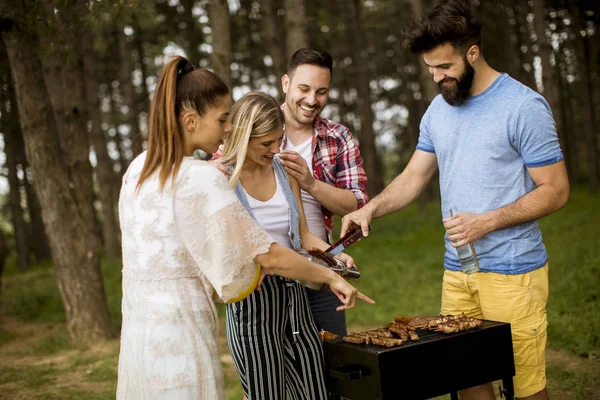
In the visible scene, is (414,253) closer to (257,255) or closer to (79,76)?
(79,76)

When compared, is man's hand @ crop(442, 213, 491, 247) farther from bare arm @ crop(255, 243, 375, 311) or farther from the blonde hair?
the blonde hair

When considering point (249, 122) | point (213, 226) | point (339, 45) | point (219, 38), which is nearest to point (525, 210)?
point (249, 122)

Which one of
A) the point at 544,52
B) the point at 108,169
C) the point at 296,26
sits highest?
the point at 544,52

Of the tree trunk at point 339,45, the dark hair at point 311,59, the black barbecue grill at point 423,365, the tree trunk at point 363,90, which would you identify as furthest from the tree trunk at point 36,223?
the black barbecue grill at point 423,365

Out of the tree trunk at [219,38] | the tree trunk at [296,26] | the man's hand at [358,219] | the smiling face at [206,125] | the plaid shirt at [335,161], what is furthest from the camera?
the tree trunk at [296,26]

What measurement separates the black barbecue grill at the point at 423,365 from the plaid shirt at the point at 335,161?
896 millimetres

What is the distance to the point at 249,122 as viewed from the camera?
136 inches

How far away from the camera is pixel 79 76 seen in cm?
966

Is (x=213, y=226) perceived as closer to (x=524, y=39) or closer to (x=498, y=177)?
(x=498, y=177)

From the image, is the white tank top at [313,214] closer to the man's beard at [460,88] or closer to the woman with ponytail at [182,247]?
the man's beard at [460,88]

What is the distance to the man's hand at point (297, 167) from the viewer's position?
12.2 ft

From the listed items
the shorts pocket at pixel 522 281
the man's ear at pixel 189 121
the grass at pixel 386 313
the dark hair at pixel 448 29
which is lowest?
the grass at pixel 386 313

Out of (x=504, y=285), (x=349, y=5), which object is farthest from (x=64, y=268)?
(x=349, y=5)

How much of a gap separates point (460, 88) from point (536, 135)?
1.57ft
